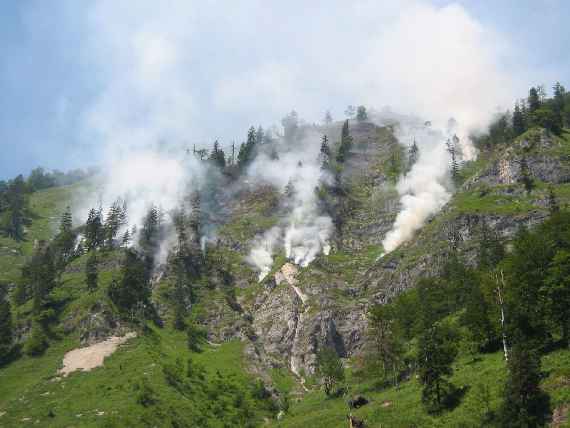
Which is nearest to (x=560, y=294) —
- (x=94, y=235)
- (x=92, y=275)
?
(x=92, y=275)

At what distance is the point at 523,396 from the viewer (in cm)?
4738

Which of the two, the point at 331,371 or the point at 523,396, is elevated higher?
the point at 523,396

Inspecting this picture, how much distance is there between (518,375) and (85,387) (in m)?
80.9

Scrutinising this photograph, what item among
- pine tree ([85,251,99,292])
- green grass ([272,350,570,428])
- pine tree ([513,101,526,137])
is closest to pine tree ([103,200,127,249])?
pine tree ([85,251,99,292])

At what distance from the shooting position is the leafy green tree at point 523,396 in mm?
46750

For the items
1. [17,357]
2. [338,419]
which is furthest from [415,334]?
[17,357]

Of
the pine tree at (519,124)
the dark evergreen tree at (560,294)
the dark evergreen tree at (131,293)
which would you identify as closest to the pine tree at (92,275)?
the dark evergreen tree at (131,293)

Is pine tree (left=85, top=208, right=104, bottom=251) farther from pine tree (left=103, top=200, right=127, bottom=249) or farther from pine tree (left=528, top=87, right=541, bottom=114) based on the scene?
pine tree (left=528, top=87, right=541, bottom=114)

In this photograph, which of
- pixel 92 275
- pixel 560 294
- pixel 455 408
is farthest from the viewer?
pixel 92 275

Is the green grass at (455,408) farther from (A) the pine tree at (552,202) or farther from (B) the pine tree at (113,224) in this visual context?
(B) the pine tree at (113,224)

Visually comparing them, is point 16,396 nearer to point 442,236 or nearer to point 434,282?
point 434,282

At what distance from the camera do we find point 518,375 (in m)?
47.6

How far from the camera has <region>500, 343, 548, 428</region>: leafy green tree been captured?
46750mm

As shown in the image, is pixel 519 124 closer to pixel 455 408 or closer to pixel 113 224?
pixel 113 224
